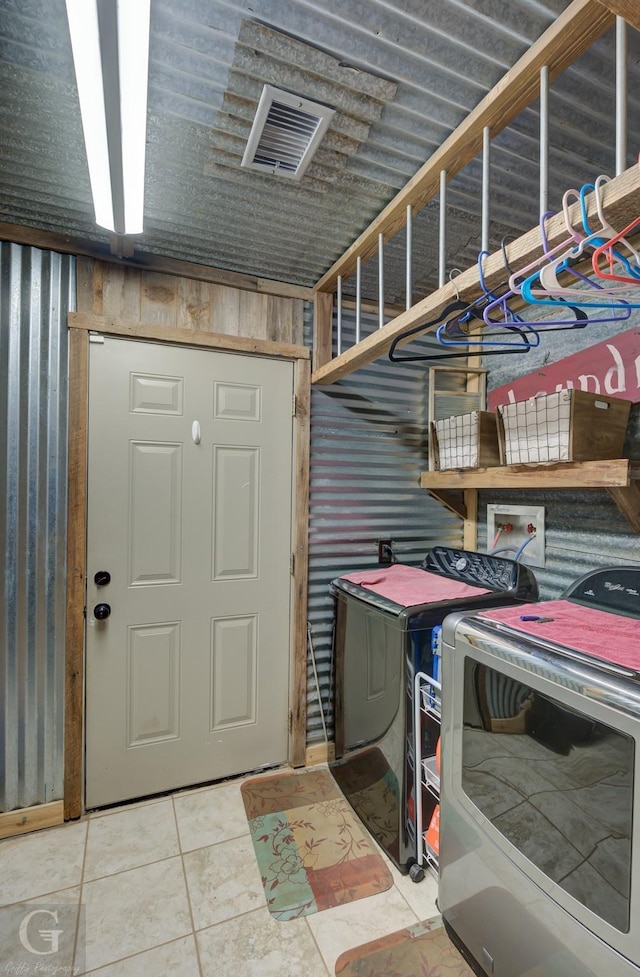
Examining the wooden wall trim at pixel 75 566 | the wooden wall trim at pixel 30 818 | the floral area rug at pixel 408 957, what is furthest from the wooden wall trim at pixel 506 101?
the wooden wall trim at pixel 30 818

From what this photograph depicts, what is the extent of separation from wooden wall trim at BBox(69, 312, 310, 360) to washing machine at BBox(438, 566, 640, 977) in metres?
1.71

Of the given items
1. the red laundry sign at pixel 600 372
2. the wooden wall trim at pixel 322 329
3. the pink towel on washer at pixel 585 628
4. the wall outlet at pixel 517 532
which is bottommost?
the pink towel on washer at pixel 585 628

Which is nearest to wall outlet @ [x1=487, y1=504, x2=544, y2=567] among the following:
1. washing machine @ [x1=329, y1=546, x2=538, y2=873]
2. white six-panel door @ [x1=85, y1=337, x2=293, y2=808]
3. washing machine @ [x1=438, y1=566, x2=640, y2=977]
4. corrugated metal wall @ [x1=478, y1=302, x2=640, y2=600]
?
corrugated metal wall @ [x1=478, y1=302, x2=640, y2=600]

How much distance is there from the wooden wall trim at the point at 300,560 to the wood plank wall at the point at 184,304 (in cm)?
28

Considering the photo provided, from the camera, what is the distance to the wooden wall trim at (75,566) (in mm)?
2023

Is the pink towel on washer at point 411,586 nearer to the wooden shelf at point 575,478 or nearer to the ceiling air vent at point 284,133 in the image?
the wooden shelf at point 575,478

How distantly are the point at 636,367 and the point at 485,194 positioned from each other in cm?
103

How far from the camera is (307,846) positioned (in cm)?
191

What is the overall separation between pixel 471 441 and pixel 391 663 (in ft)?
3.69

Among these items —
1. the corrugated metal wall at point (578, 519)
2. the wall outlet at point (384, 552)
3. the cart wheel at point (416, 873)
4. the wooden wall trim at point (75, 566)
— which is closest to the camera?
the cart wheel at point (416, 873)

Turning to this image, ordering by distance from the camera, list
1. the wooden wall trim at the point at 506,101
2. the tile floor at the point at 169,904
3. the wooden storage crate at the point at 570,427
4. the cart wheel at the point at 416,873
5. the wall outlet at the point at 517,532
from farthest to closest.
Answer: the wall outlet at the point at 517,532, the cart wheel at the point at 416,873, the wooden storage crate at the point at 570,427, the tile floor at the point at 169,904, the wooden wall trim at the point at 506,101

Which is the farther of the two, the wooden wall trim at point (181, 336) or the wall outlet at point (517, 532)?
the wall outlet at point (517, 532)

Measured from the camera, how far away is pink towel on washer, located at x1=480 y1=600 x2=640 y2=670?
1120 millimetres

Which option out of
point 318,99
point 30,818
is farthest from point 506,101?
point 30,818
